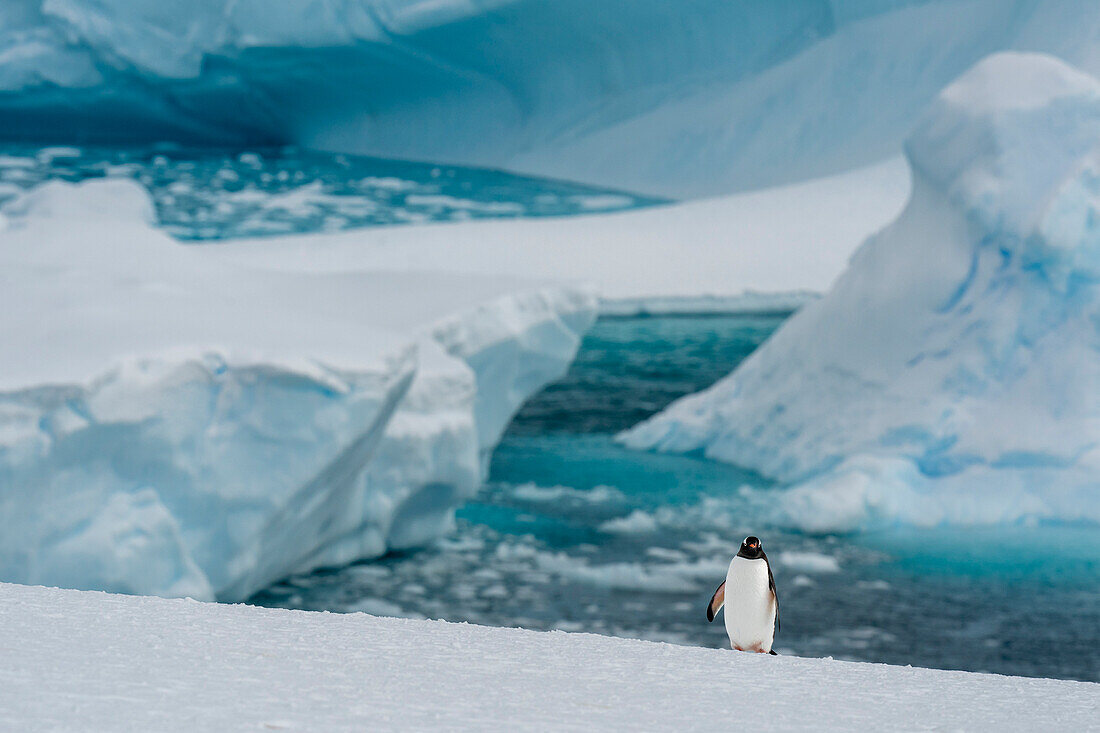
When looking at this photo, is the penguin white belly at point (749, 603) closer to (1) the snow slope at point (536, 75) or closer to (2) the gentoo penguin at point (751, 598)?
(2) the gentoo penguin at point (751, 598)

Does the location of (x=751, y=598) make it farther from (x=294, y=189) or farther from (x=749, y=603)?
(x=294, y=189)

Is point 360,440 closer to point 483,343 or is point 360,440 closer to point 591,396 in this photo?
point 483,343

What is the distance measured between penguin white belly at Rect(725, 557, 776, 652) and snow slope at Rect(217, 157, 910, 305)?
1317cm

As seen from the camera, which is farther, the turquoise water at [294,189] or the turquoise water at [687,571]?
the turquoise water at [294,189]

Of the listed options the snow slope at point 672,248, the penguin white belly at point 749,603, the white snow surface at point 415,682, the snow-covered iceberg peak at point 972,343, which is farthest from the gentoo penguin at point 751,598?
the snow slope at point 672,248

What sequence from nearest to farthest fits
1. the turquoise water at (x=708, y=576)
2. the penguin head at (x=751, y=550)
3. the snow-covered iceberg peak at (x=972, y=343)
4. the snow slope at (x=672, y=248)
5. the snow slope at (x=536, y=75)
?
1. the penguin head at (x=751, y=550)
2. the turquoise water at (x=708, y=576)
3. the snow-covered iceberg peak at (x=972, y=343)
4. the snow slope at (x=672, y=248)
5. the snow slope at (x=536, y=75)

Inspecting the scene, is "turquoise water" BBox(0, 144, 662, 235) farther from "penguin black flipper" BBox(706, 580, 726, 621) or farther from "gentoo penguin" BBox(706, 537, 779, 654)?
"gentoo penguin" BBox(706, 537, 779, 654)

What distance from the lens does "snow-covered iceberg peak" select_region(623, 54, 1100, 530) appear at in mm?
6508

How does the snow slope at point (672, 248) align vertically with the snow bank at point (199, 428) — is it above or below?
above

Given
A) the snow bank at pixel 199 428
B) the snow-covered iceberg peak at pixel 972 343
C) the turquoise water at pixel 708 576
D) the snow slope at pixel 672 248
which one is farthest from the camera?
the snow slope at pixel 672 248

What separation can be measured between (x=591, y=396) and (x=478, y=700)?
967cm

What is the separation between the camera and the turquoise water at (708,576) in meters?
4.60

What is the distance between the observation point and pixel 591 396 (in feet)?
36.6

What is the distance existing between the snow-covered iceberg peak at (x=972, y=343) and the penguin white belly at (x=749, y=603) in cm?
381
